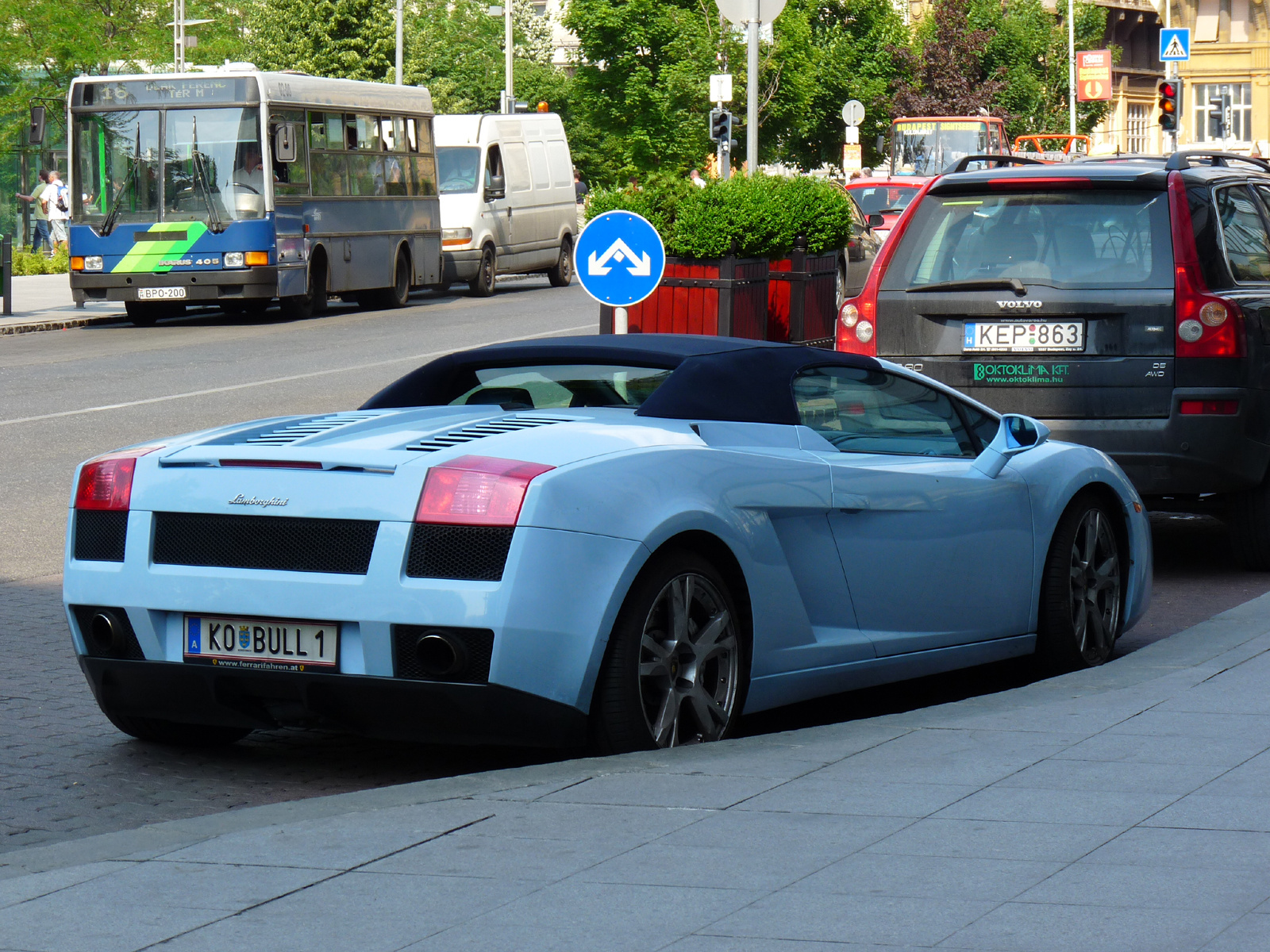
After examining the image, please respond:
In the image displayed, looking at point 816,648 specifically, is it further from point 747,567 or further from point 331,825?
point 331,825

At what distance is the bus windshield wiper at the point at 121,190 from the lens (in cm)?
2603

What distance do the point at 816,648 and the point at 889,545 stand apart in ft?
1.46

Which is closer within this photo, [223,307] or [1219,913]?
[1219,913]

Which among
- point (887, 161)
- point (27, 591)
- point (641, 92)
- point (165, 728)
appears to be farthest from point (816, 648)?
point (887, 161)

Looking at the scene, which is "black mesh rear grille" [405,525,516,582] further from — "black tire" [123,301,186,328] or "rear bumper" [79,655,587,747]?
"black tire" [123,301,186,328]

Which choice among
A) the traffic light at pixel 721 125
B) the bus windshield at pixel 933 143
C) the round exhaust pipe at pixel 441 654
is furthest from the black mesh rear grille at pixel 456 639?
the bus windshield at pixel 933 143

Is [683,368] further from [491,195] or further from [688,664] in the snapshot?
[491,195]

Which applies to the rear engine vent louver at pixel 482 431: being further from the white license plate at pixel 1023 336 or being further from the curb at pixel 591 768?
the white license plate at pixel 1023 336

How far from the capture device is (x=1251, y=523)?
939cm

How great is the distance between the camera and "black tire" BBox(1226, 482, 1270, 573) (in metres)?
9.34

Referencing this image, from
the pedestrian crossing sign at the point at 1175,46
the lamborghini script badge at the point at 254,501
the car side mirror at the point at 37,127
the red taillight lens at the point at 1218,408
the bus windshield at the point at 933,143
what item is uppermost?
the pedestrian crossing sign at the point at 1175,46

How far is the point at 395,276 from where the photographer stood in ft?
98.9

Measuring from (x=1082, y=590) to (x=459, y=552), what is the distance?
288 centimetres

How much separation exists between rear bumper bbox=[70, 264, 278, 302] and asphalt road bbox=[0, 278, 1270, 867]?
2338 millimetres
